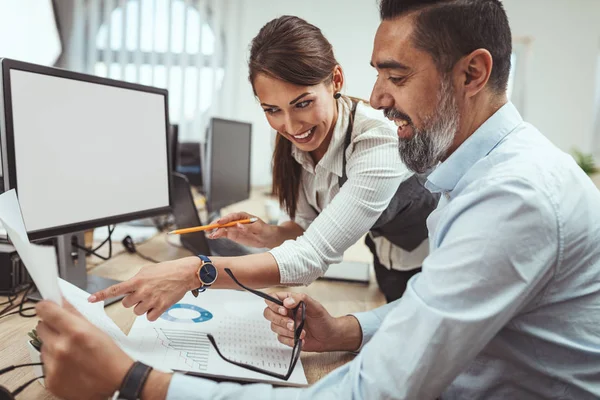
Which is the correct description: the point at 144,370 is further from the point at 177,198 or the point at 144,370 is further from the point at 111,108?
the point at 177,198

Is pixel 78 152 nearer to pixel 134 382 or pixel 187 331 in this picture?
pixel 187 331

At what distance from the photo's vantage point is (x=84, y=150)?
0.98m

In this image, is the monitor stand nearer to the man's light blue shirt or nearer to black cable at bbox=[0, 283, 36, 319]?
black cable at bbox=[0, 283, 36, 319]

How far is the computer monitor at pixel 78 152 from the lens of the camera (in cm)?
84

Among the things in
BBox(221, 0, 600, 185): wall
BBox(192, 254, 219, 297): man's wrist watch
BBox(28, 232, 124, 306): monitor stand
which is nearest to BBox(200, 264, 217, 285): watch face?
BBox(192, 254, 219, 297): man's wrist watch

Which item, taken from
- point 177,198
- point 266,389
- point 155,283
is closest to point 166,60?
point 177,198

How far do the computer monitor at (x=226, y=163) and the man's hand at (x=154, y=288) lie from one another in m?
0.98

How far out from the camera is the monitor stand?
1007 mm

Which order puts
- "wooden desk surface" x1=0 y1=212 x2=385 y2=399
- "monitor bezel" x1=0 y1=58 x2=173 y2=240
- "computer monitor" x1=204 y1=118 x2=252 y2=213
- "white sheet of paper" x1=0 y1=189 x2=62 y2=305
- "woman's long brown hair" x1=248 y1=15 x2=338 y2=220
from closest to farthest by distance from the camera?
"white sheet of paper" x1=0 y1=189 x2=62 y2=305, "wooden desk surface" x1=0 y1=212 x2=385 y2=399, "monitor bezel" x1=0 y1=58 x2=173 y2=240, "woman's long brown hair" x1=248 y1=15 x2=338 y2=220, "computer monitor" x1=204 y1=118 x2=252 y2=213

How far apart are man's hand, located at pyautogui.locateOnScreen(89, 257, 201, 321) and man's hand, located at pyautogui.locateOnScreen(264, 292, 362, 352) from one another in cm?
17

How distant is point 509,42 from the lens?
737mm

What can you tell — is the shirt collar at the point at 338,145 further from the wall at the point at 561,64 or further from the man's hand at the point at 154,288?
the wall at the point at 561,64

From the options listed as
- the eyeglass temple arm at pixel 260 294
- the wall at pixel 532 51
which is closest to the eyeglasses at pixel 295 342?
the eyeglass temple arm at pixel 260 294

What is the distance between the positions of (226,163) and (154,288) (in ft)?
3.93
